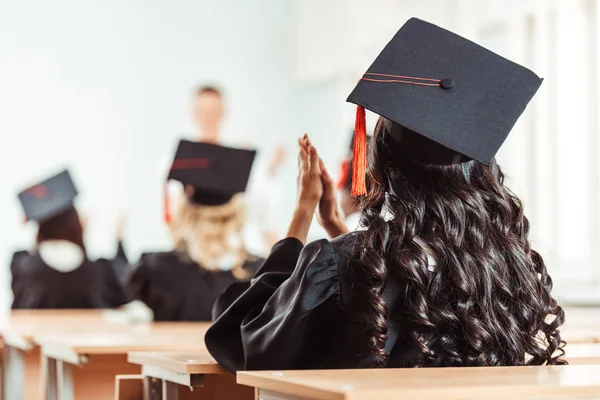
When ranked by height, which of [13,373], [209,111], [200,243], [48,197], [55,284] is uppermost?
[209,111]

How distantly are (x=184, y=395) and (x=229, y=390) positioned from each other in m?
0.12

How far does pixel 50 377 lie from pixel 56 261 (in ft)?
7.90

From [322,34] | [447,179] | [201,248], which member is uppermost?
[322,34]

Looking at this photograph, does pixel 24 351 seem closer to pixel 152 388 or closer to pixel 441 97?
pixel 152 388

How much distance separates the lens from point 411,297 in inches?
86.8

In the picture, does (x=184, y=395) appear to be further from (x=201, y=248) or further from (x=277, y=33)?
(x=277, y=33)

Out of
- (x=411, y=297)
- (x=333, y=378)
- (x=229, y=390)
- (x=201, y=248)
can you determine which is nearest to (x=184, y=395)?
(x=229, y=390)

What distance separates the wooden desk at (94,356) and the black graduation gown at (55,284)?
7.75 feet

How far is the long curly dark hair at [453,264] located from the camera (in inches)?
86.5

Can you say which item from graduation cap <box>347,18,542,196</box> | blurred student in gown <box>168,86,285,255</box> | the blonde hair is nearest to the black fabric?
graduation cap <box>347,18,542,196</box>

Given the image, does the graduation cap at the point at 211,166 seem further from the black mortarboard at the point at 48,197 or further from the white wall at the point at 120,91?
the white wall at the point at 120,91

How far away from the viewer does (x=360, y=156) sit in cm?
232

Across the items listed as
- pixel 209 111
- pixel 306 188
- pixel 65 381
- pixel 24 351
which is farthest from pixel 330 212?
pixel 209 111

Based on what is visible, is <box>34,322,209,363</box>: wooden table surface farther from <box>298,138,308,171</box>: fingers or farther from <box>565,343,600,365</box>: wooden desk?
<box>565,343,600,365</box>: wooden desk
